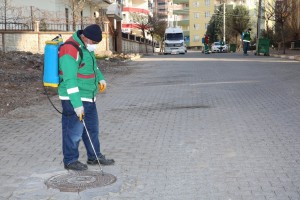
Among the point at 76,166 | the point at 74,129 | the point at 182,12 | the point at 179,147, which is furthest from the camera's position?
the point at 182,12

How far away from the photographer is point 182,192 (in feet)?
15.1

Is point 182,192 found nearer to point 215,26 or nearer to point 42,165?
point 42,165

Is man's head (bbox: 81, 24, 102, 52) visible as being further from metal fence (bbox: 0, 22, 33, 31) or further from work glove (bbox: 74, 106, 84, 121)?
metal fence (bbox: 0, 22, 33, 31)

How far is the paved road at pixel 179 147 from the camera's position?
15.4 ft

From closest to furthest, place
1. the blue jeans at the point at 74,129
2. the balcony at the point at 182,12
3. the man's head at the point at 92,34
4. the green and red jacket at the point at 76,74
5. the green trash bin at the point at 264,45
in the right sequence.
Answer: the green and red jacket at the point at 76,74 → the man's head at the point at 92,34 → the blue jeans at the point at 74,129 → the green trash bin at the point at 264,45 → the balcony at the point at 182,12

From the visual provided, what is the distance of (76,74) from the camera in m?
4.92

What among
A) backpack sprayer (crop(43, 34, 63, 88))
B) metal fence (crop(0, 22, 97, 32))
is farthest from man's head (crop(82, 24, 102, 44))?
metal fence (crop(0, 22, 97, 32))

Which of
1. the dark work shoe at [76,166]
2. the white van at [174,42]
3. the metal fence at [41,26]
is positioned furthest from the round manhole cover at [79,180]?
the white van at [174,42]

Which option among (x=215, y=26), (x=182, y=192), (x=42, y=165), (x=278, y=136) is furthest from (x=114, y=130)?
(x=215, y=26)

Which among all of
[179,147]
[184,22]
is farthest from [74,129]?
[184,22]

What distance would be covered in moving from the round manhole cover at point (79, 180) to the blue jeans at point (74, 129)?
24 centimetres

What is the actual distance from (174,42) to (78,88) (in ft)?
133

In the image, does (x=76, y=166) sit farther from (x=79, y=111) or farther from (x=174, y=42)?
(x=174, y=42)

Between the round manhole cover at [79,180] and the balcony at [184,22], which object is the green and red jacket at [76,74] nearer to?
the round manhole cover at [79,180]
